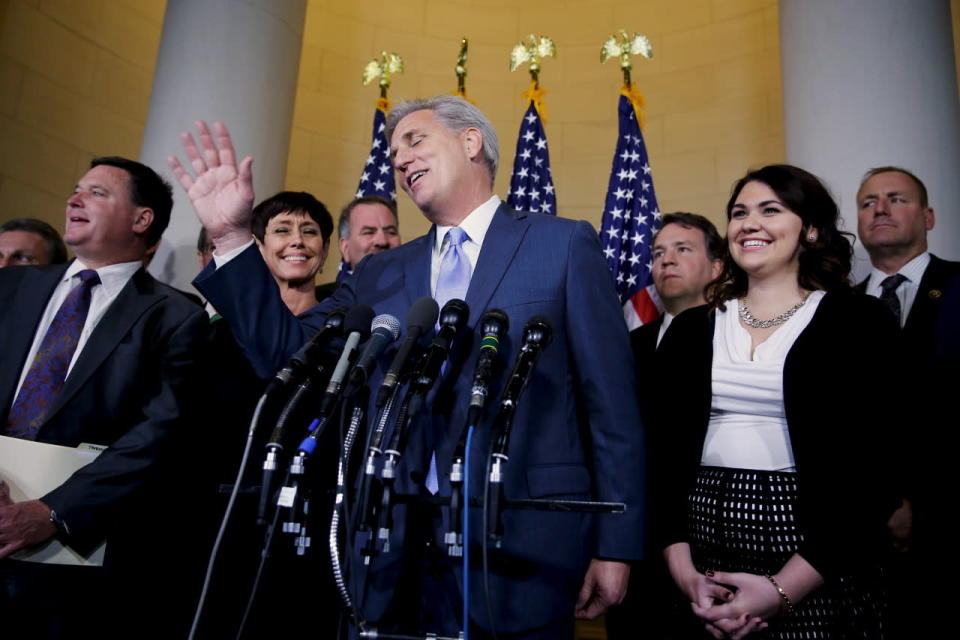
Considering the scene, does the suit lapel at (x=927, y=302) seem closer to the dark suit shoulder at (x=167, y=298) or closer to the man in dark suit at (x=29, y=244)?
the dark suit shoulder at (x=167, y=298)

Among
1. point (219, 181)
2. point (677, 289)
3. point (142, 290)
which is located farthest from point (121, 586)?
point (677, 289)

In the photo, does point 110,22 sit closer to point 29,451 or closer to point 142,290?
point 142,290

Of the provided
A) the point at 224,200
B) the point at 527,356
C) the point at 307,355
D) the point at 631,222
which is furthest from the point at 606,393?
the point at 631,222

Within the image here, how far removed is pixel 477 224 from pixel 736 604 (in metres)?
1.02

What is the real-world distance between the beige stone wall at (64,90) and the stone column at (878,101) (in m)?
4.11

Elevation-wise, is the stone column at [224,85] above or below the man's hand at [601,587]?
above

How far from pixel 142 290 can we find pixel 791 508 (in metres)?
1.86

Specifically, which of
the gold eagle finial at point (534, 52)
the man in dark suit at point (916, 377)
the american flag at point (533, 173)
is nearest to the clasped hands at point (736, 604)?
the man in dark suit at point (916, 377)

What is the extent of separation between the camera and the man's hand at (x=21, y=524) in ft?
6.35

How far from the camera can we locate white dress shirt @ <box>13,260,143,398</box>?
2275 mm

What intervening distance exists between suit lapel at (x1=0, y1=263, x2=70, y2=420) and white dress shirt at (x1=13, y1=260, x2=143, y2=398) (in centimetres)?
2

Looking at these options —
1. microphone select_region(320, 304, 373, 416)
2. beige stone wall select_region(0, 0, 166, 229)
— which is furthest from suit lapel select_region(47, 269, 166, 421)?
beige stone wall select_region(0, 0, 166, 229)

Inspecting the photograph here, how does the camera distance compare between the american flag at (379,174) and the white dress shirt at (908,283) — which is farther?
the american flag at (379,174)

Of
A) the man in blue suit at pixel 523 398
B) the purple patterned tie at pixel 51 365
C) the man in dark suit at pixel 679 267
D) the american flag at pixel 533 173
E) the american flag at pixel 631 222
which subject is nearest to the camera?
the man in blue suit at pixel 523 398
